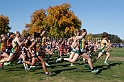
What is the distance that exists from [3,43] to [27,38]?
1.59 m

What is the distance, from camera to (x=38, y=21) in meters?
74.2

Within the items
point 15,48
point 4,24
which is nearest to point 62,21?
point 4,24

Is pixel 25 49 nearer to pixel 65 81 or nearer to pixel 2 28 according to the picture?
pixel 65 81

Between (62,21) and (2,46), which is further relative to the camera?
(62,21)

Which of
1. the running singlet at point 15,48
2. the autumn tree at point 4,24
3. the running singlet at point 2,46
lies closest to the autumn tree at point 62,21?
the autumn tree at point 4,24

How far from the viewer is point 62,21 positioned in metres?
62.0

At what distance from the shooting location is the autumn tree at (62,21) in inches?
2456

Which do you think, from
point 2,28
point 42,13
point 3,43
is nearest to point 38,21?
point 42,13

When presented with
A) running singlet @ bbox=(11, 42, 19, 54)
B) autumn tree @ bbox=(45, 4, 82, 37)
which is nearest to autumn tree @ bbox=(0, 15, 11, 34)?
autumn tree @ bbox=(45, 4, 82, 37)

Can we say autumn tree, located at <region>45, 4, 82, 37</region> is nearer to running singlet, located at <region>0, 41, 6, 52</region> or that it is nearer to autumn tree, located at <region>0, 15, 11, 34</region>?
autumn tree, located at <region>0, 15, 11, 34</region>

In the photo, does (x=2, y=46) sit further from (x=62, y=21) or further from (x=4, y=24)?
(x=4, y=24)

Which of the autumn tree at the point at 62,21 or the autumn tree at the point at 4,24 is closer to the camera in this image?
the autumn tree at the point at 62,21

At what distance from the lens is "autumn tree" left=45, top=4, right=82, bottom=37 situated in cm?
6238

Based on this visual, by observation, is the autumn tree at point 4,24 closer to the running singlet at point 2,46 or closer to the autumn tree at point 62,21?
the autumn tree at point 62,21
